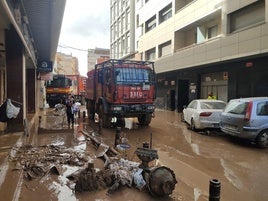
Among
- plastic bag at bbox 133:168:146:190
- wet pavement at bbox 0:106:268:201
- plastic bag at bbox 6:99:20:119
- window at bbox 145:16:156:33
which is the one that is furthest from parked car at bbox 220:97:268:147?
window at bbox 145:16:156:33

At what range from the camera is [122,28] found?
52.1 meters

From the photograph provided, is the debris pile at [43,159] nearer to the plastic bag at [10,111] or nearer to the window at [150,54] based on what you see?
the plastic bag at [10,111]

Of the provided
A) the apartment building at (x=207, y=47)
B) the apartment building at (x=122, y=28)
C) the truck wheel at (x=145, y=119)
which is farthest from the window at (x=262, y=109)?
the apartment building at (x=122, y=28)

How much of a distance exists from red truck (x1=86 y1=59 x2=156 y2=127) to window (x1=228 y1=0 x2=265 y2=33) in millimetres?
6495

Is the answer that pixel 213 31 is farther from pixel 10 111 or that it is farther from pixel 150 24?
pixel 10 111

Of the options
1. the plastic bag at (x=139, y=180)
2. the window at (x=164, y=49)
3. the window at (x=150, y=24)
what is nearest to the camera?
the plastic bag at (x=139, y=180)

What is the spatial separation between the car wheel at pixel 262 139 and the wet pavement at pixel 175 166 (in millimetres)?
266

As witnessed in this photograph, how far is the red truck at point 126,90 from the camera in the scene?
13.7 metres

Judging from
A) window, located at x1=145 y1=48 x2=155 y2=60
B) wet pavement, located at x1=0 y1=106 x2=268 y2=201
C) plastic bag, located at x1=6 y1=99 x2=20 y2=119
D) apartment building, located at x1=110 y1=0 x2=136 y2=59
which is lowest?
wet pavement, located at x1=0 y1=106 x2=268 y2=201

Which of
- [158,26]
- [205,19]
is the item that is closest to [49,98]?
[158,26]

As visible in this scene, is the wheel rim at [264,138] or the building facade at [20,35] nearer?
the building facade at [20,35]

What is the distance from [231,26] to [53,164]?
14.8 meters

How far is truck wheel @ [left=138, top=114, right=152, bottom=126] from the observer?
14.9 meters

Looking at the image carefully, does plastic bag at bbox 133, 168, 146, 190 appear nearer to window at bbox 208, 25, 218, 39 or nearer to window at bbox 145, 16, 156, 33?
window at bbox 208, 25, 218, 39
